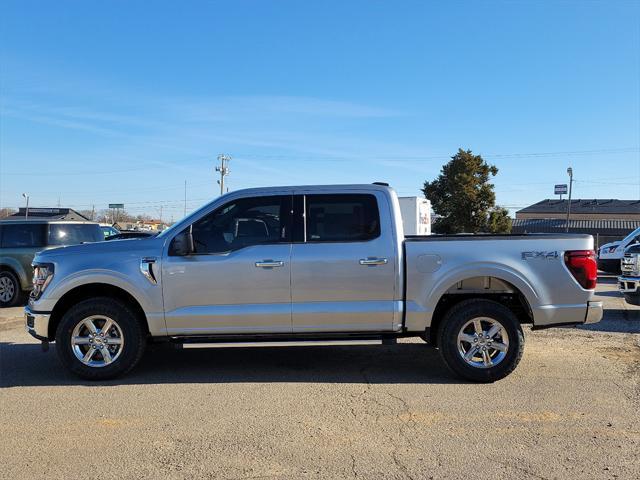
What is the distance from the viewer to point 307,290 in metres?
5.60

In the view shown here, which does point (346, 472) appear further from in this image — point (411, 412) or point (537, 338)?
point (537, 338)

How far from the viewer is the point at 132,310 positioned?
227 inches

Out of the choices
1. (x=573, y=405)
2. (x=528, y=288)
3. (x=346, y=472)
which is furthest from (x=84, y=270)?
(x=573, y=405)

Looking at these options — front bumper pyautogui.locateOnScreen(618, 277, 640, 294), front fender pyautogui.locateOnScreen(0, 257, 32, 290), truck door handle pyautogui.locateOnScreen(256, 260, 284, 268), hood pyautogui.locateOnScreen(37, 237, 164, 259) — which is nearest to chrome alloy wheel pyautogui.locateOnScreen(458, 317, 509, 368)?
truck door handle pyautogui.locateOnScreen(256, 260, 284, 268)

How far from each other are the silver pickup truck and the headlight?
17 mm

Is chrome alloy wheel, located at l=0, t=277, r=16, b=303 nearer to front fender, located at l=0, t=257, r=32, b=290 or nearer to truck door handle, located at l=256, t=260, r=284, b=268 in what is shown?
front fender, located at l=0, t=257, r=32, b=290

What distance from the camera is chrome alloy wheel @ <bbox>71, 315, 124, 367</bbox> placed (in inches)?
223

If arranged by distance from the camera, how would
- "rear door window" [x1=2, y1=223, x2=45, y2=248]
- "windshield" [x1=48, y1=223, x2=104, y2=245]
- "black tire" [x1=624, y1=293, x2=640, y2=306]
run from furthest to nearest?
"windshield" [x1=48, y1=223, x2=104, y2=245], "rear door window" [x1=2, y1=223, x2=45, y2=248], "black tire" [x1=624, y1=293, x2=640, y2=306]

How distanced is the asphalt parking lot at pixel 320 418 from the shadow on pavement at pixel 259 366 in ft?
0.08

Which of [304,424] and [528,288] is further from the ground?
[528,288]

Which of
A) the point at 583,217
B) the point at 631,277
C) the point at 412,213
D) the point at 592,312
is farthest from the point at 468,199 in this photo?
the point at 583,217

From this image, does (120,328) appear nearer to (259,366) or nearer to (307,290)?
(259,366)

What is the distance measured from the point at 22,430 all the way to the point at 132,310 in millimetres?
1616

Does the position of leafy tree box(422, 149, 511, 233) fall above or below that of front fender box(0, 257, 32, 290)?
above
